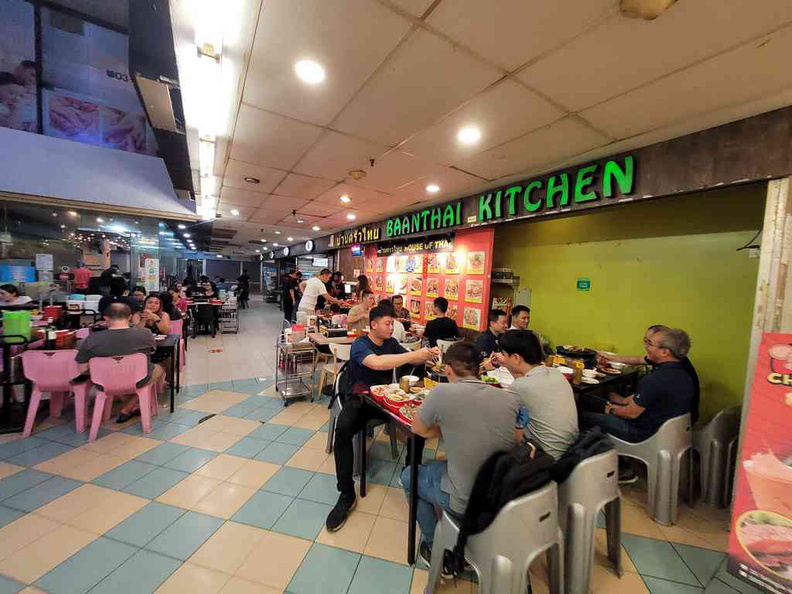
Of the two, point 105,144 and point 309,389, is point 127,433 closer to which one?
point 309,389

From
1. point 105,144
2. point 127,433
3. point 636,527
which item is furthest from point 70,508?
point 105,144

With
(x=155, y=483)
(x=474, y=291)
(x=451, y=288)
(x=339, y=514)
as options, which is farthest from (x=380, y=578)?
(x=451, y=288)

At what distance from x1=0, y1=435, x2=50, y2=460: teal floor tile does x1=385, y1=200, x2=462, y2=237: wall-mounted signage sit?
18.8 ft

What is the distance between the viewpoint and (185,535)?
2035 millimetres

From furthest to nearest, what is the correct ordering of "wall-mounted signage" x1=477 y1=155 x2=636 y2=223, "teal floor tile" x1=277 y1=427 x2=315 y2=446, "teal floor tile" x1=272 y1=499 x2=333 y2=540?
"teal floor tile" x1=277 y1=427 x2=315 y2=446 → "wall-mounted signage" x1=477 y1=155 x2=636 y2=223 → "teal floor tile" x1=272 y1=499 x2=333 y2=540

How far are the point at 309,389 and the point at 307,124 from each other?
3.48 metres

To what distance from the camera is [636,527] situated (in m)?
2.29

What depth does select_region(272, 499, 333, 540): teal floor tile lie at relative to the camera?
211 centimetres

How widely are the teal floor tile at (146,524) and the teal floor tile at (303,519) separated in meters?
0.77

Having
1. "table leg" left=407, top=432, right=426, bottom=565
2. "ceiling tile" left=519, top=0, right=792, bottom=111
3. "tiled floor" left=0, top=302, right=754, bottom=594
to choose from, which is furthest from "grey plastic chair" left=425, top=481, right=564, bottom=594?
"ceiling tile" left=519, top=0, right=792, bottom=111

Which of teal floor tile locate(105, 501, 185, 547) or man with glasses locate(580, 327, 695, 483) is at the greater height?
man with glasses locate(580, 327, 695, 483)

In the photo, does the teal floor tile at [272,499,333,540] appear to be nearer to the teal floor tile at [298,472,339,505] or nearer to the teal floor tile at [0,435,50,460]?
the teal floor tile at [298,472,339,505]

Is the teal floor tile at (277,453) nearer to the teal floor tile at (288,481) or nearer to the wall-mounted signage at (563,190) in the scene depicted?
the teal floor tile at (288,481)

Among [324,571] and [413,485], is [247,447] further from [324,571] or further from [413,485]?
[413,485]
